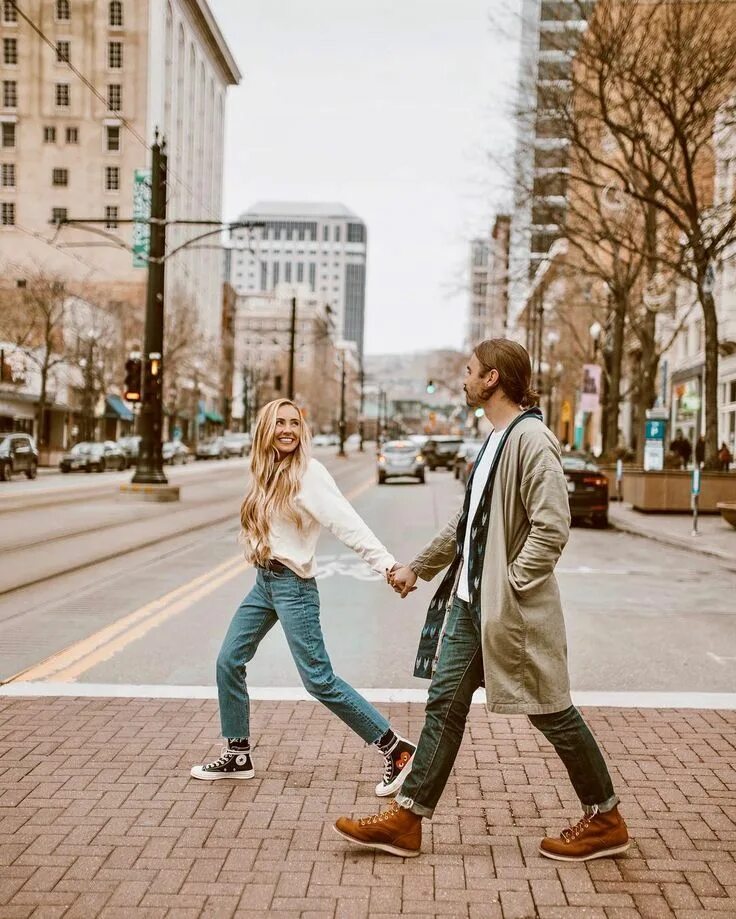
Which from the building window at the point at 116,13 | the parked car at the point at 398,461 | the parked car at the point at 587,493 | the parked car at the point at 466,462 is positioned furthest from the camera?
the parked car at the point at 398,461

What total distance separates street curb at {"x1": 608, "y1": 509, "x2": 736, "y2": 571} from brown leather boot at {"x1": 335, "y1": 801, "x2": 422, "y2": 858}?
Answer: 10.9 metres

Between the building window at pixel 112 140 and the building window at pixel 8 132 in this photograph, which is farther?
the building window at pixel 112 140

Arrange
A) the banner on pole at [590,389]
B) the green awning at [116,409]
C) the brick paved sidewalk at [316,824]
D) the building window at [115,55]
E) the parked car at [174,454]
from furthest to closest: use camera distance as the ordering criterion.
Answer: the green awning at [116,409] → the parked car at [174,454] → the banner on pole at [590,389] → the building window at [115,55] → the brick paved sidewalk at [316,824]

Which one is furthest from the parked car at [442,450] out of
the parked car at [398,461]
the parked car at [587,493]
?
the parked car at [587,493]

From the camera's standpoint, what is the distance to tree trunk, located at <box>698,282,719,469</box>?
75.7ft

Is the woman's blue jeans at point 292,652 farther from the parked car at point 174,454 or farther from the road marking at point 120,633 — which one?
the parked car at point 174,454

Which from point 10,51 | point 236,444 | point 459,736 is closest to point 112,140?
point 10,51

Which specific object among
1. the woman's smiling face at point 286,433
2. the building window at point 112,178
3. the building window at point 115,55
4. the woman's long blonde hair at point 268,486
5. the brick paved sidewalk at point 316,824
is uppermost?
the building window at point 112,178

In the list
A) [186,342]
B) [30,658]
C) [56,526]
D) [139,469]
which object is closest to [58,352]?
[186,342]

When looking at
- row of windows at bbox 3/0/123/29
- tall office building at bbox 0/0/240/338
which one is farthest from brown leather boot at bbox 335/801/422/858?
row of windows at bbox 3/0/123/29

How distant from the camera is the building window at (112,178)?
5596 centimetres

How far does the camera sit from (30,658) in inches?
284

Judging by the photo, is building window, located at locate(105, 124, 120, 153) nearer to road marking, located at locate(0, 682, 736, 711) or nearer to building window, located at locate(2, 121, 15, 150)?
building window, located at locate(2, 121, 15, 150)

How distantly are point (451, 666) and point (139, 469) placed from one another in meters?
21.1
